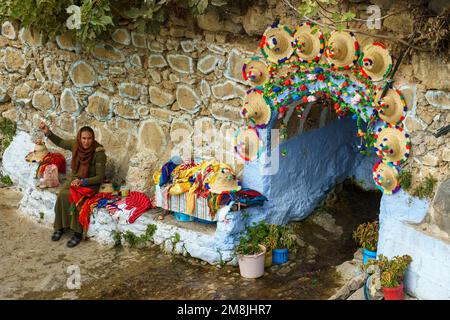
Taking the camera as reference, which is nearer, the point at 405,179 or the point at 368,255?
the point at 405,179

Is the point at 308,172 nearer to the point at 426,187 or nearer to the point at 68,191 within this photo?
the point at 426,187

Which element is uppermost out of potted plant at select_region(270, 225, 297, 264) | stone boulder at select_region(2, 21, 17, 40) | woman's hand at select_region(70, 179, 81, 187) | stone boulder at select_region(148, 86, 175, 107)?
stone boulder at select_region(2, 21, 17, 40)

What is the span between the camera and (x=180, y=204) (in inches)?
296

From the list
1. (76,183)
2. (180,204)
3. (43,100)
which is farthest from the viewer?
(43,100)

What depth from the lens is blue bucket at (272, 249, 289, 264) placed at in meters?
7.36

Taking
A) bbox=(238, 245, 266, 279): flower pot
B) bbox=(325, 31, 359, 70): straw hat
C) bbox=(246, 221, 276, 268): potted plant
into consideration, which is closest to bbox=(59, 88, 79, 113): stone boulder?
bbox=(246, 221, 276, 268): potted plant

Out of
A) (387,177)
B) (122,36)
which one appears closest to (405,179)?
(387,177)

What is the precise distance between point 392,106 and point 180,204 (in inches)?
103

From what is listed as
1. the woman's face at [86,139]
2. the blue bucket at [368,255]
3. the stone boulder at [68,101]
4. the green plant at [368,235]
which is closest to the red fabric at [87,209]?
the woman's face at [86,139]

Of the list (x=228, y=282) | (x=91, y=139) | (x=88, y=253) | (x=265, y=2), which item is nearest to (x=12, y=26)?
(x=91, y=139)

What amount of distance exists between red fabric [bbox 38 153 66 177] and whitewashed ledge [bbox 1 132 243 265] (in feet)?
0.66

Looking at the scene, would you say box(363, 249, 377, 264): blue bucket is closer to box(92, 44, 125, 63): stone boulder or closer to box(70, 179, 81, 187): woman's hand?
box(70, 179, 81, 187): woman's hand

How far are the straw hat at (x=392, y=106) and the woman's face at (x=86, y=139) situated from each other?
138 inches

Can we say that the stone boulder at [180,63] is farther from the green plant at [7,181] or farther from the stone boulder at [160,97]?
the green plant at [7,181]
